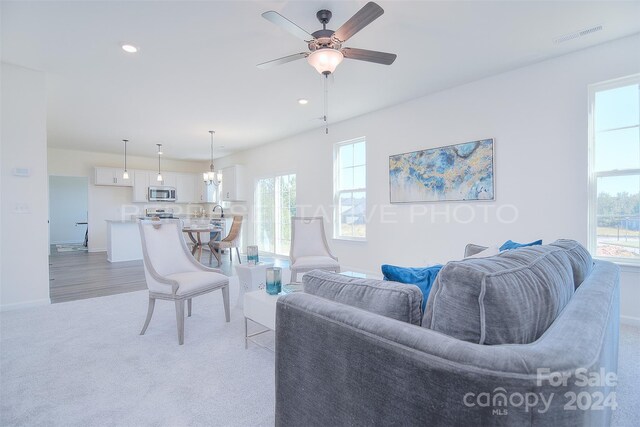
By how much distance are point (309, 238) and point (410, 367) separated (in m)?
3.50

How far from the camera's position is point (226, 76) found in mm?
3471

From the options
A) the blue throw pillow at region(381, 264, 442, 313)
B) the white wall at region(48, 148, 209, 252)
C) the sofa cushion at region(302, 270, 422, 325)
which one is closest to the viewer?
the sofa cushion at region(302, 270, 422, 325)

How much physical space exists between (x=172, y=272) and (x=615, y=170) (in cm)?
436

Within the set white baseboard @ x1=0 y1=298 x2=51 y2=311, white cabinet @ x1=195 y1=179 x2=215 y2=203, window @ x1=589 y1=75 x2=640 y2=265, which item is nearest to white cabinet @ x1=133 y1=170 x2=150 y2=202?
white cabinet @ x1=195 y1=179 x2=215 y2=203

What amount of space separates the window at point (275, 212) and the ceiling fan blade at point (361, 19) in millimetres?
4382

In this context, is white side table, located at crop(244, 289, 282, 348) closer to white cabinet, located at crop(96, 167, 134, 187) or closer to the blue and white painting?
the blue and white painting

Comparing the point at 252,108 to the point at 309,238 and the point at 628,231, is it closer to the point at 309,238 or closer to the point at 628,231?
the point at 309,238

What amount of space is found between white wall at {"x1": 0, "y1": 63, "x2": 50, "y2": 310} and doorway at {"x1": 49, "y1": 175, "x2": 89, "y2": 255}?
24.7ft

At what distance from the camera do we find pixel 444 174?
3.90 m

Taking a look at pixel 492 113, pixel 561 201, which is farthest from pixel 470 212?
pixel 492 113

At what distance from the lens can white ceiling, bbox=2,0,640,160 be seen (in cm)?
234

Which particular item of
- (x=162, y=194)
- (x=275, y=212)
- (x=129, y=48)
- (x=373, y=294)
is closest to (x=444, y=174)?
(x=373, y=294)

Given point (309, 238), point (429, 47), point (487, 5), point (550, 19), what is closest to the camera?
point (487, 5)

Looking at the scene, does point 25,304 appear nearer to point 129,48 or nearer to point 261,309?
point 129,48
